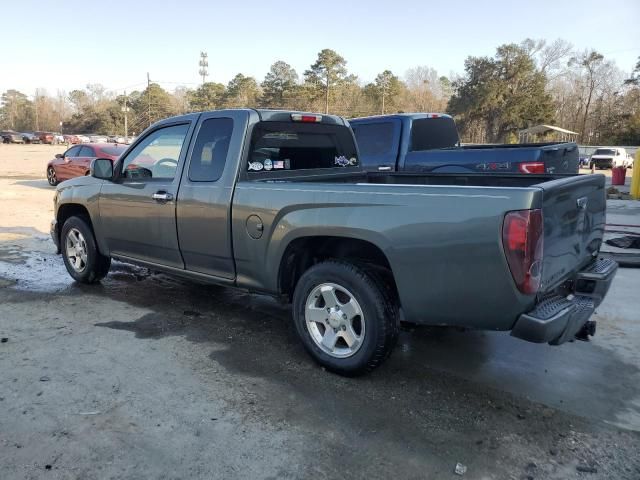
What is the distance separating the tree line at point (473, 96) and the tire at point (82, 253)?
187ft

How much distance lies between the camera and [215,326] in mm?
4781

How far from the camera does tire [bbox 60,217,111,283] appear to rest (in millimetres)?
5836

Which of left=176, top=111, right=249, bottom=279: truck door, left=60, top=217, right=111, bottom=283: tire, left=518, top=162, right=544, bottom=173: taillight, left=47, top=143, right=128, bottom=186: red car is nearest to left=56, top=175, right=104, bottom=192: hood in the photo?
left=60, top=217, right=111, bottom=283: tire

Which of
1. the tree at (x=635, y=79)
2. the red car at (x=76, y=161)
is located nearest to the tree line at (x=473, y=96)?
the tree at (x=635, y=79)

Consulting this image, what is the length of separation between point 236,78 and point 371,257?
256ft

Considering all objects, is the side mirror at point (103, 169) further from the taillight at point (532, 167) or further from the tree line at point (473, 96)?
the tree line at point (473, 96)

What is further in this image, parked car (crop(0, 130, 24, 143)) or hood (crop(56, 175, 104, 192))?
parked car (crop(0, 130, 24, 143))

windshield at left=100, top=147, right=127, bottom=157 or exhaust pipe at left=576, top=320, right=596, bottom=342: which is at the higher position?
windshield at left=100, top=147, right=127, bottom=157

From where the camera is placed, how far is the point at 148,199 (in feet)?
16.3

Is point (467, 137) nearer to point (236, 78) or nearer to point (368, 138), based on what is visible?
point (236, 78)

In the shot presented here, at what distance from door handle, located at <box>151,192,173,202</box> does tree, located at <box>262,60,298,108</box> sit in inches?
2612

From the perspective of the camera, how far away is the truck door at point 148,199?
15.7ft

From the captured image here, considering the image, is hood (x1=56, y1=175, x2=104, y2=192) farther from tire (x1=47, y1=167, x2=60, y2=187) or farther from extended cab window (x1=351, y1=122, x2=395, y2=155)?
tire (x1=47, y1=167, x2=60, y2=187)

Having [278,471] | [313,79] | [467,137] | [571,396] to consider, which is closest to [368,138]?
[571,396]
